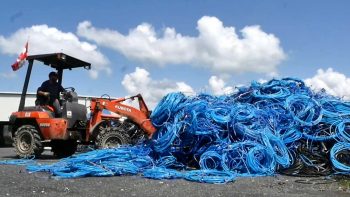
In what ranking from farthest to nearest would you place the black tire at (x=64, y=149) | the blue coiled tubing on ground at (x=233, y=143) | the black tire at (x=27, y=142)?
the black tire at (x=64, y=149) < the black tire at (x=27, y=142) < the blue coiled tubing on ground at (x=233, y=143)

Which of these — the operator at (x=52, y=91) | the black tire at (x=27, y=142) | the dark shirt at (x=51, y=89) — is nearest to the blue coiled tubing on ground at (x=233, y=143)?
the black tire at (x=27, y=142)

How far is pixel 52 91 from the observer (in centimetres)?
1362

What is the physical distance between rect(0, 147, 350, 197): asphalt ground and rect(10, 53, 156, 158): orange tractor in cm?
307

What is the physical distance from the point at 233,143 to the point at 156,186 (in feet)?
9.16

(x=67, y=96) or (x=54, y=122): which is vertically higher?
(x=67, y=96)

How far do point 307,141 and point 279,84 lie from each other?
7.59 ft

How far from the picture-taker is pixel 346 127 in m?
11.3

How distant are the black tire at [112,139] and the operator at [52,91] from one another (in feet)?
6.16

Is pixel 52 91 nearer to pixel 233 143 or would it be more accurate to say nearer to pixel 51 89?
pixel 51 89

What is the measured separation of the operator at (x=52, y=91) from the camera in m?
13.5

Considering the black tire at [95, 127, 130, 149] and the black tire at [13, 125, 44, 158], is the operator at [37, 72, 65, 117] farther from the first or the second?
the black tire at [95, 127, 130, 149]

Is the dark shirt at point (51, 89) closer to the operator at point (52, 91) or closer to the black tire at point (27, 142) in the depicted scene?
the operator at point (52, 91)

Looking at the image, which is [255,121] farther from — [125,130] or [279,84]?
[125,130]

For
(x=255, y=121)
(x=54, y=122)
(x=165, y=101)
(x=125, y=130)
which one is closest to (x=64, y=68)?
(x=54, y=122)
